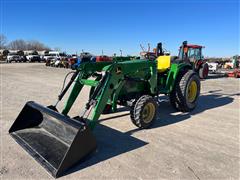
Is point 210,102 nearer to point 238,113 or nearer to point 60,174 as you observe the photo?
point 238,113

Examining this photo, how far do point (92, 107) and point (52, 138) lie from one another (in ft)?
2.99

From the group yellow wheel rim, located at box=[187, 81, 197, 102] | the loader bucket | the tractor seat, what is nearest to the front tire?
yellow wheel rim, located at box=[187, 81, 197, 102]

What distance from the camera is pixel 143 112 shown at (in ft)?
17.2

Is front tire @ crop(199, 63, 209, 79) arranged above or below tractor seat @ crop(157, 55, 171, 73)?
below

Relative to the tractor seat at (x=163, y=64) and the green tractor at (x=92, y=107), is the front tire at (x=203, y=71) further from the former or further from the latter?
the tractor seat at (x=163, y=64)

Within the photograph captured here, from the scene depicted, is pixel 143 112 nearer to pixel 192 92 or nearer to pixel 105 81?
pixel 105 81

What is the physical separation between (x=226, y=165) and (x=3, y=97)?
748cm

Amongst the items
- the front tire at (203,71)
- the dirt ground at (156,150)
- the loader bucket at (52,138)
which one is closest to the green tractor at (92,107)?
the loader bucket at (52,138)

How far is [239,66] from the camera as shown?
93.2 feet

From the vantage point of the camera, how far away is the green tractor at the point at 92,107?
3.69 metres

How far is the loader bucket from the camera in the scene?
11.5 feet

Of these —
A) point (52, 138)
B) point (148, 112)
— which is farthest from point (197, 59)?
point (52, 138)

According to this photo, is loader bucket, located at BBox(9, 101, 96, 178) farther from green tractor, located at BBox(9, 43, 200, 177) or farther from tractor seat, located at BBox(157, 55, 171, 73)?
tractor seat, located at BBox(157, 55, 171, 73)

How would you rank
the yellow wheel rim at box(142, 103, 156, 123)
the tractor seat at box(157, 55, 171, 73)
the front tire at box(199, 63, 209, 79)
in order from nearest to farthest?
1. the yellow wheel rim at box(142, 103, 156, 123)
2. the tractor seat at box(157, 55, 171, 73)
3. the front tire at box(199, 63, 209, 79)
